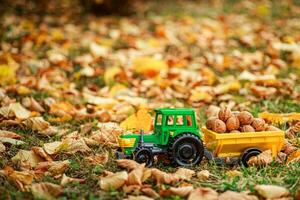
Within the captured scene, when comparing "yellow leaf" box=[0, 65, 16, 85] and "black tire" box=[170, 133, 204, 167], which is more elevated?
"yellow leaf" box=[0, 65, 16, 85]

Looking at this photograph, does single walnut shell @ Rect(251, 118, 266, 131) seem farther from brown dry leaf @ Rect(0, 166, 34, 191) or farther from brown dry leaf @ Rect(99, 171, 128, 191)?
brown dry leaf @ Rect(0, 166, 34, 191)

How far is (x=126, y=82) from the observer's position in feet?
15.3

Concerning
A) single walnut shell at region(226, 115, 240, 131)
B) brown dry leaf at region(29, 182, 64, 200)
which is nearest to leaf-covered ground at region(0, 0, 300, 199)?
brown dry leaf at region(29, 182, 64, 200)

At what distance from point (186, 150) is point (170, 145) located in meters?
0.09

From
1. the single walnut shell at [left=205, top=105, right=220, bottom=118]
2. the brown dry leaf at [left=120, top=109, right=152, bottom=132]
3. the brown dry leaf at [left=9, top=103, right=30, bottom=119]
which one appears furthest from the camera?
the single walnut shell at [left=205, top=105, right=220, bottom=118]

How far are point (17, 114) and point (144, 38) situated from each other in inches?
114

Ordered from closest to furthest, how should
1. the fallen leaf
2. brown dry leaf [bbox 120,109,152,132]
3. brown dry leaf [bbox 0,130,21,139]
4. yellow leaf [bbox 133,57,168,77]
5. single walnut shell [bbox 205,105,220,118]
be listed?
the fallen leaf < brown dry leaf [bbox 0,130,21,139] < brown dry leaf [bbox 120,109,152,132] < single walnut shell [bbox 205,105,220,118] < yellow leaf [bbox 133,57,168,77]

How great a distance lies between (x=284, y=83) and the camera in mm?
4348

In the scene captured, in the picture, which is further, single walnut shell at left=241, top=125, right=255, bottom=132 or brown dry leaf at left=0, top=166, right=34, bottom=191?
single walnut shell at left=241, top=125, right=255, bottom=132

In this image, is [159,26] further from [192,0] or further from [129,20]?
[192,0]

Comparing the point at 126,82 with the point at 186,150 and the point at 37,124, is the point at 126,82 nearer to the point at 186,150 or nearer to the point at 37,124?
the point at 37,124

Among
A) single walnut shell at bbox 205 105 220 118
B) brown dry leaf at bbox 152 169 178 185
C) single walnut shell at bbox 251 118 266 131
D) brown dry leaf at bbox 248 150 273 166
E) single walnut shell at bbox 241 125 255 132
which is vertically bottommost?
brown dry leaf at bbox 152 169 178 185

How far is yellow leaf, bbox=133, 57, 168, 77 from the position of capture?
4.89 metres

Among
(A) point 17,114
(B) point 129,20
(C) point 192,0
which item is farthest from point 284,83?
(C) point 192,0
